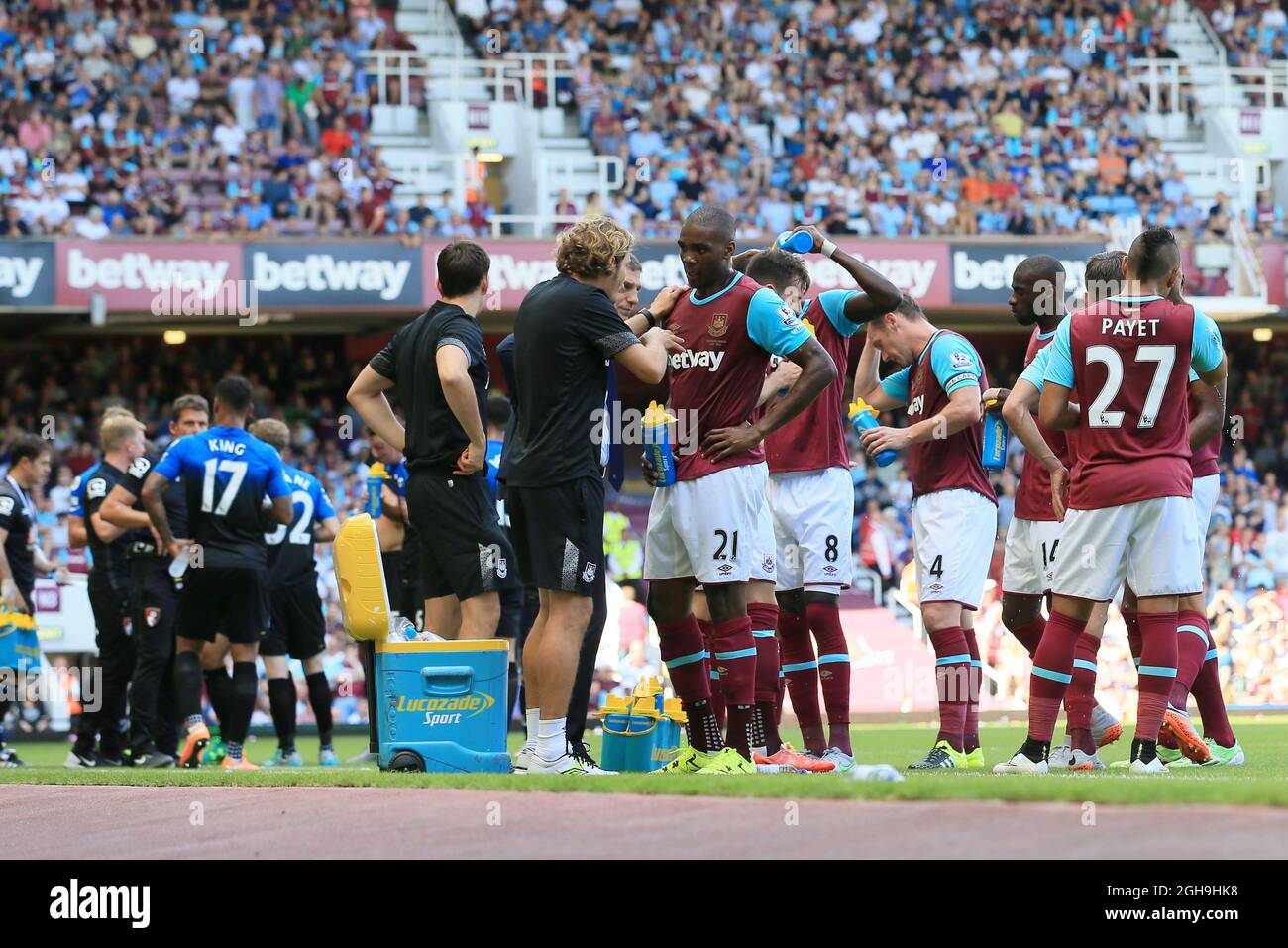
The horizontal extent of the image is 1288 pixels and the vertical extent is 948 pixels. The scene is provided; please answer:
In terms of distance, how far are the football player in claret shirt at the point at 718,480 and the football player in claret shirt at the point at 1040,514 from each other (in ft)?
4.26

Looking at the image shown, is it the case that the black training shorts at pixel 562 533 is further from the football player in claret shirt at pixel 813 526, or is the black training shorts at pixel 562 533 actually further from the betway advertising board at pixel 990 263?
the betway advertising board at pixel 990 263

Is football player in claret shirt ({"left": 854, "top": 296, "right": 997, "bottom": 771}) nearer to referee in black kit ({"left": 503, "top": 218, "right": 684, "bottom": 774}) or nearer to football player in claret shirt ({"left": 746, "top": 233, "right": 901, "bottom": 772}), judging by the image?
football player in claret shirt ({"left": 746, "top": 233, "right": 901, "bottom": 772})

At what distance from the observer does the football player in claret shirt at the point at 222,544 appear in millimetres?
12109

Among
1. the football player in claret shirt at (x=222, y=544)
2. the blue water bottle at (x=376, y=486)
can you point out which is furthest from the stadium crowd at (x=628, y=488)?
the football player in claret shirt at (x=222, y=544)

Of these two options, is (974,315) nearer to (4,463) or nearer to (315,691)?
(4,463)

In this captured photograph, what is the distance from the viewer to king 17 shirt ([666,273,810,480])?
27.5 feet

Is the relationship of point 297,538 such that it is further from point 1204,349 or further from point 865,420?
point 1204,349

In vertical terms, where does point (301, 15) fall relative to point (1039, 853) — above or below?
above

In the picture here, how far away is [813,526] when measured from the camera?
30.9ft

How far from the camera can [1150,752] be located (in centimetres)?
853

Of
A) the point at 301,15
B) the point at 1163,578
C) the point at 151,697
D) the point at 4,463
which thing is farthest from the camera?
the point at 301,15

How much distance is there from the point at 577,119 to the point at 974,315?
732cm

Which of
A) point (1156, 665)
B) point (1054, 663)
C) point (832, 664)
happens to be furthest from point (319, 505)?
point (1156, 665)

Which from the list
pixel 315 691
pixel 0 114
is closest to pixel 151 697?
pixel 315 691
